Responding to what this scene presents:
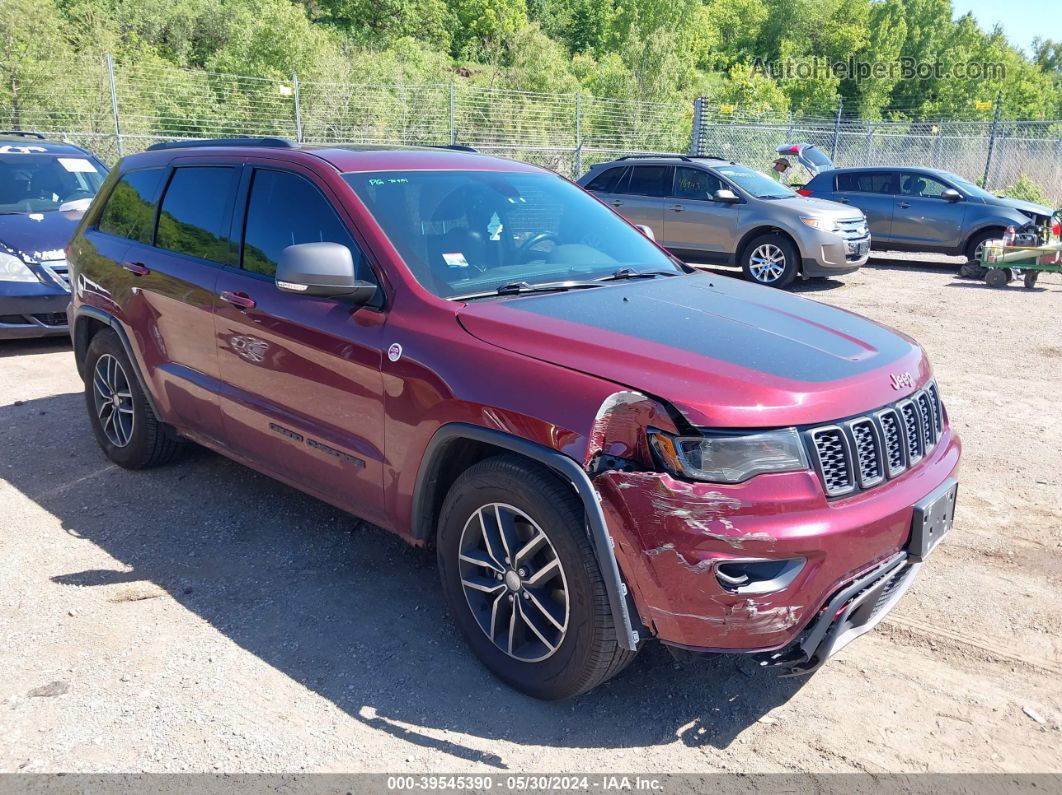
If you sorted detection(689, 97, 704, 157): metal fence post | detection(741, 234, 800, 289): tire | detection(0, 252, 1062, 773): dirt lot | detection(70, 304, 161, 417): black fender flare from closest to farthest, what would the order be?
detection(0, 252, 1062, 773): dirt lot
detection(70, 304, 161, 417): black fender flare
detection(741, 234, 800, 289): tire
detection(689, 97, 704, 157): metal fence post

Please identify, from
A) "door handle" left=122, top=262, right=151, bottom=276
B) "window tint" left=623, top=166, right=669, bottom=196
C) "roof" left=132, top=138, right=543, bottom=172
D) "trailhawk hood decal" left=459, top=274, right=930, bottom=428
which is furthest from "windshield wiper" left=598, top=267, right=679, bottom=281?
"window tint" left=623, top=166, right=669, bottom=196

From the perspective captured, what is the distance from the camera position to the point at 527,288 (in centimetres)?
344

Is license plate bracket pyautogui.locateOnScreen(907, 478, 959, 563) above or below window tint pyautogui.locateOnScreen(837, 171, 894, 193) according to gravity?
below

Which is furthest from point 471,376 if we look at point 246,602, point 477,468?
point 246,602

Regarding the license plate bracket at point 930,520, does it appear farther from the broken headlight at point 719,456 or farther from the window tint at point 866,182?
the window tint at point 866,182

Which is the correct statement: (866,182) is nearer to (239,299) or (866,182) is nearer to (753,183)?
(753,183)

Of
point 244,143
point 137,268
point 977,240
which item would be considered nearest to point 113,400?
point 137,268

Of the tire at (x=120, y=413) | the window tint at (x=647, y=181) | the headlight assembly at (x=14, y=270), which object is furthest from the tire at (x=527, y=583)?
the window tint at (x=647, y=181)

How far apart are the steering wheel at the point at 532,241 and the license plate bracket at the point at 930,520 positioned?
185 centimetres

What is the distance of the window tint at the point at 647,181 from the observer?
12.6m

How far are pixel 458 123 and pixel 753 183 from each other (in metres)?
12.3

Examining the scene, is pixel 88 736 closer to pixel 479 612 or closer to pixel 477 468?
pixel 479 612

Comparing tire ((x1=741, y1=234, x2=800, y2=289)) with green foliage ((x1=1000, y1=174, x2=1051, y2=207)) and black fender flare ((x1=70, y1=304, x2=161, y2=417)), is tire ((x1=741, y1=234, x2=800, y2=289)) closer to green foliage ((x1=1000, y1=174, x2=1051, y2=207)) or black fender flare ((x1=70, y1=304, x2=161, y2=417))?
black fender flare ((x1=70, y1=304, x2=161, y2=417))

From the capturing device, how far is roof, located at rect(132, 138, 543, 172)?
3824 mm
